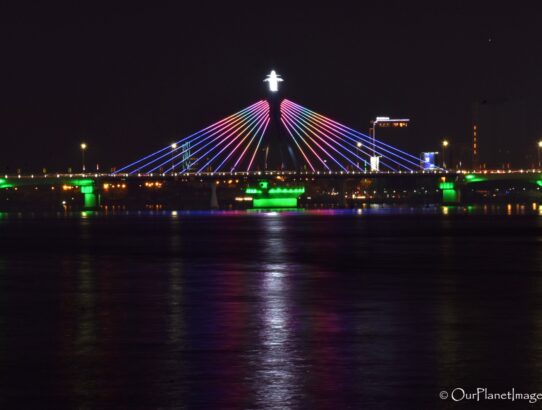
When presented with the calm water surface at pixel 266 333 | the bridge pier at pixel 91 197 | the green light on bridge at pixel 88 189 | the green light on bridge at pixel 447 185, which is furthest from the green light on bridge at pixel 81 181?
the calm water surface at pixel 266 333

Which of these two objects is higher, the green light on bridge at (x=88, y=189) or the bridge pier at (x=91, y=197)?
the green light on bridge at (x=88, y=189)

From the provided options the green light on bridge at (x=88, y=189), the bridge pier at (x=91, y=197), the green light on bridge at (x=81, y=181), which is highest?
the green light on bridge at (x=81, y=181)

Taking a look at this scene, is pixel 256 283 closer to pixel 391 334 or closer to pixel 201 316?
pixel 201 316

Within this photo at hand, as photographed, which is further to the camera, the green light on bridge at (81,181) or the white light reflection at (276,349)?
the green light on bridge at (81,181)

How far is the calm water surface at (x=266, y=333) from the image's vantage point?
43.3ft

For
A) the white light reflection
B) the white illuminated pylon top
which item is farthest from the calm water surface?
the white illuminated pylon top

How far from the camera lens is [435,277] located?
30.9 metres

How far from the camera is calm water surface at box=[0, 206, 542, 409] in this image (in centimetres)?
1320

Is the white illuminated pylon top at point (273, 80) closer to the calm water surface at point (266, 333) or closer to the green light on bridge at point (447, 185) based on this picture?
the green light on bridge at point (447, 185)

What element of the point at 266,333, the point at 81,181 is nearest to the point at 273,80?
the point at 81,181

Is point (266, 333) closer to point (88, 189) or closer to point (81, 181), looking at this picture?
point (81, 181)

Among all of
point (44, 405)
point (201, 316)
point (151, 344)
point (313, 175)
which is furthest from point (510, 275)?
point (313, 175)

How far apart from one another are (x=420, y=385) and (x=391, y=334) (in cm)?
458

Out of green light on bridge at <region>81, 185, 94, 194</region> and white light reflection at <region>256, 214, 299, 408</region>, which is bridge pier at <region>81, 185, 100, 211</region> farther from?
white light reflection at <region>256, 214, 299, 408</region>
